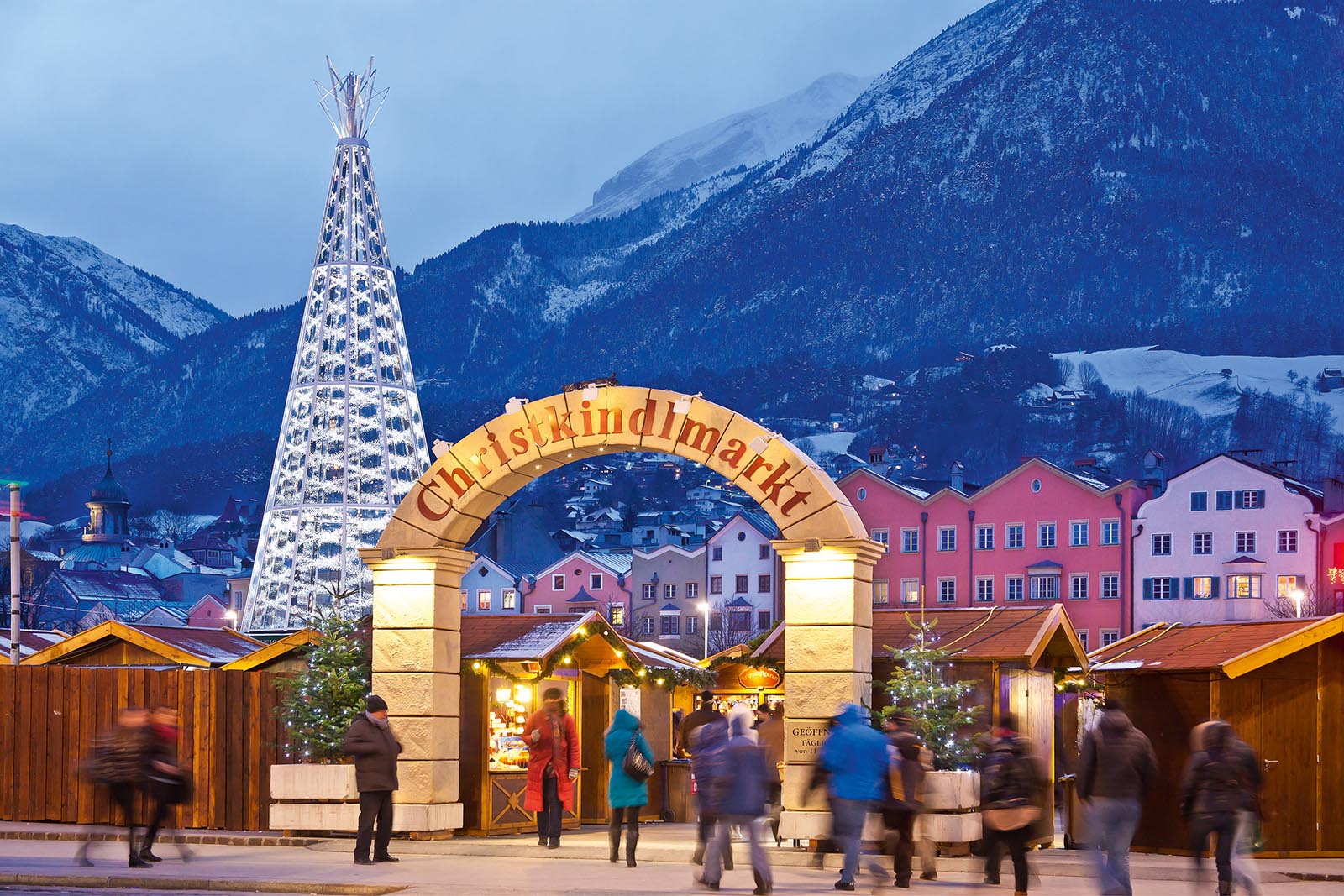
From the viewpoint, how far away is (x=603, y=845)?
20.2 metres

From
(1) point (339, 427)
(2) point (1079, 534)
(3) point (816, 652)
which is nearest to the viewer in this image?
(3) point (816, 652)

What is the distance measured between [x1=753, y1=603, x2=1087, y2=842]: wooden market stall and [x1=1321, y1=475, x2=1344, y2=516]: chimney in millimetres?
59795

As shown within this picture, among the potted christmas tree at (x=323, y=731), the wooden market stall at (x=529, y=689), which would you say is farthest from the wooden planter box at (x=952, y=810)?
the potted christmas tree at (x=323, y=731)

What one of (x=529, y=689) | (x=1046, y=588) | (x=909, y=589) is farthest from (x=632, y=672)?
(x=909, y=589)

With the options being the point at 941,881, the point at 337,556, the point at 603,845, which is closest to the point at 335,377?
the point at 337,556

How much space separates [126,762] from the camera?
623 inches

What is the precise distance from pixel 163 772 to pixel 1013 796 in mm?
7443

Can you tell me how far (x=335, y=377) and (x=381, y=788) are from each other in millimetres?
37276

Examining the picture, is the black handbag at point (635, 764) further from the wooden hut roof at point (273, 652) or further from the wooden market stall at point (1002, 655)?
the wooden hut roof at point (273, 652)

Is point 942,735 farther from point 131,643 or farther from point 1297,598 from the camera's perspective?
point 1297,598

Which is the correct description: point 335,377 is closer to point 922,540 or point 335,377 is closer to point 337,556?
point 337,556

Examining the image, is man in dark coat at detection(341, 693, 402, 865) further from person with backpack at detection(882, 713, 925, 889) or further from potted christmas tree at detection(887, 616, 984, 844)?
potted christmas tree at detection(887, 616, 984, 844)

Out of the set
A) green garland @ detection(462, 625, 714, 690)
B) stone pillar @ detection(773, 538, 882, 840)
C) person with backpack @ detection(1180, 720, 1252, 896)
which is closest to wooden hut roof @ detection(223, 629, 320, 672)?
green garland @ detection(462, 625, 714, 690)

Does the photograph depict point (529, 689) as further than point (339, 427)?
No
